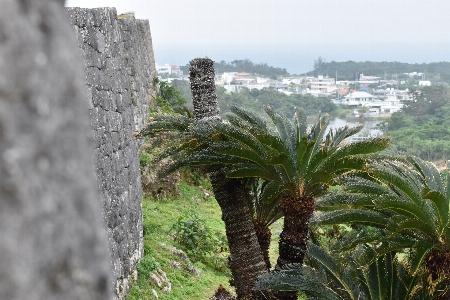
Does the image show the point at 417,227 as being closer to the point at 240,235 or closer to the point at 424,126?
the point at 240,235

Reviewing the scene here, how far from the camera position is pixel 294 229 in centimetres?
688

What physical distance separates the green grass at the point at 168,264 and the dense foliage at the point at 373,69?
81010mm

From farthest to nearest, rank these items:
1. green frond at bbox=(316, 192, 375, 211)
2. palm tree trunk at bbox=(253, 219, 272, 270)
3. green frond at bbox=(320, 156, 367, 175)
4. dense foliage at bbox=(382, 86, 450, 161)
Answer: dense foliage at bbox=(382, 86, 450, 161), palm tree trunk at bbox=(253, 219, 272, 270), green frond at bbox=(320, 156, 367, 175), green frond at bbox=(316, 192, 375, 211)

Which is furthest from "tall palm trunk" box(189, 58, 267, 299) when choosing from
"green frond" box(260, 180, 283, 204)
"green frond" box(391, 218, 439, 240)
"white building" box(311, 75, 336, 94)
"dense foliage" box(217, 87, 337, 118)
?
"white building" box(311, 75, 336, 94)

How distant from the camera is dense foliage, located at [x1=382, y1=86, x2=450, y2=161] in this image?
38531 millimetres

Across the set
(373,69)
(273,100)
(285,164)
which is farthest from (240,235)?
(373,69)

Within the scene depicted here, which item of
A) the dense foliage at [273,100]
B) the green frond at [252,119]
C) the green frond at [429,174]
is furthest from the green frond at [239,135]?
the dense foliage at [273,100]

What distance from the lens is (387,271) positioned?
646 cm

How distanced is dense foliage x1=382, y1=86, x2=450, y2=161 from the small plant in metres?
27.0

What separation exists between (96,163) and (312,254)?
8.73 feet

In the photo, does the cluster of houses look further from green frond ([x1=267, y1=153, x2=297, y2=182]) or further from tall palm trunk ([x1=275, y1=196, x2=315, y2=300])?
green frond ([x1=267, y1=153, x2=297, y2=182])

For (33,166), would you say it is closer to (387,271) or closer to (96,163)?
(96,163)

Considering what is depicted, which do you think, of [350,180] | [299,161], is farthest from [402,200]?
[299,161]

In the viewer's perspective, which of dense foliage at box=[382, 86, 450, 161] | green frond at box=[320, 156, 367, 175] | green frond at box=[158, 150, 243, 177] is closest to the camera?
green frond at box=[320, 156, 367, 175]
